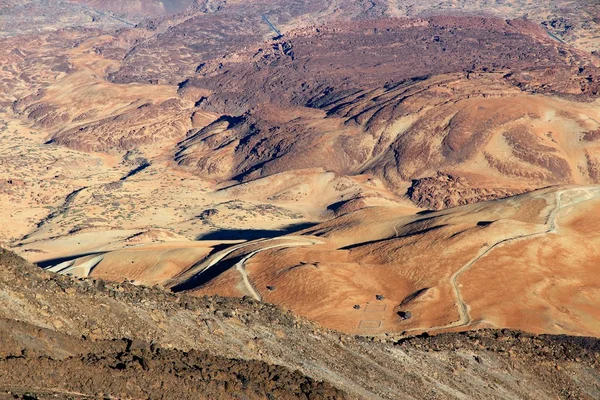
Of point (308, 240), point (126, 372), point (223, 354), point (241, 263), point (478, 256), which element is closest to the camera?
point (126, 372)

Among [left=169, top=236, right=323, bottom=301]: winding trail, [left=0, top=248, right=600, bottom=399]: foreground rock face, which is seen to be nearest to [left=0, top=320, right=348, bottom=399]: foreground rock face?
[left=0, top=248, right=600, bottom=399]: foreground rock face

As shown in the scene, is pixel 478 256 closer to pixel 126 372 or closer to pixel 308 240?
pixel 308 240

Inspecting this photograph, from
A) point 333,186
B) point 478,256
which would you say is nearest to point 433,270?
point 478,256

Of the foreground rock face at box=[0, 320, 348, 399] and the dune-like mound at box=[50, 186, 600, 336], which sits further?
the dune-like mound at box=[50, 186, 600, 336]

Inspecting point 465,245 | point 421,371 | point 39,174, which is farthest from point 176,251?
point 39,174

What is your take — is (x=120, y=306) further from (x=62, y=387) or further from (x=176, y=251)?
(x=176, y=251)

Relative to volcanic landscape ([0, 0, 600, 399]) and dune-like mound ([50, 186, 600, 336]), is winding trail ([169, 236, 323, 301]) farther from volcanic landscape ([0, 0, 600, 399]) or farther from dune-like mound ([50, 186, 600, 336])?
volcanic landscape ([0, 0, 600, 399])
